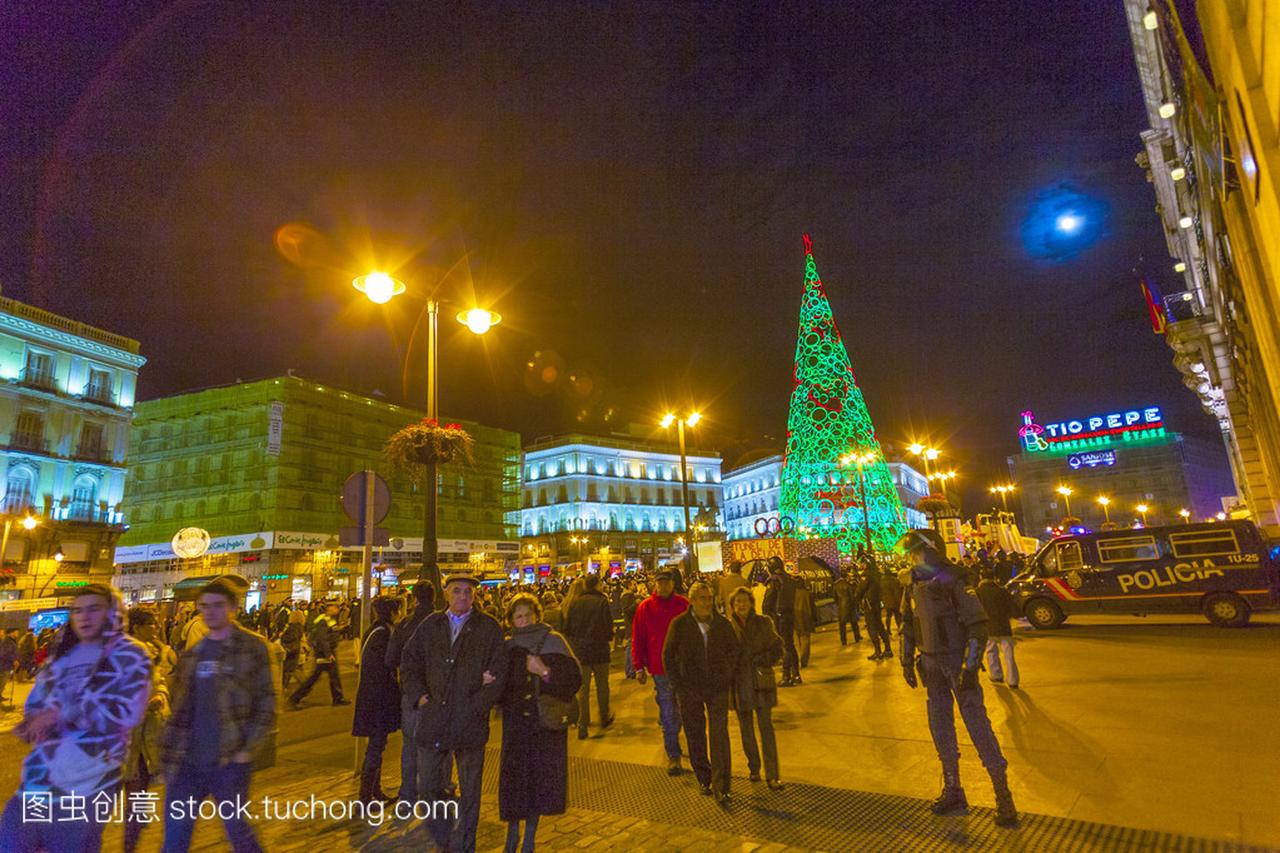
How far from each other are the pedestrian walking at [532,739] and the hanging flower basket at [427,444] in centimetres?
532

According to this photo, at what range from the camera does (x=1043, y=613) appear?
1466 cm

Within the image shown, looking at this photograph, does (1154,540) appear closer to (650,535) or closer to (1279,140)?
(1279,140)

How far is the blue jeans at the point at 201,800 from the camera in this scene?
128 inches

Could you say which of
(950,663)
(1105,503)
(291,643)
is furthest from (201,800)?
(1105,503)

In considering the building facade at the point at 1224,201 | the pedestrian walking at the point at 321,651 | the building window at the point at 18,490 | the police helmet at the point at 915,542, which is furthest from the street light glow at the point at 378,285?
the building window at the point at 18,490

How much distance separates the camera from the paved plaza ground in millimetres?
4066

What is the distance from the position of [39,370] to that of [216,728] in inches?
1420

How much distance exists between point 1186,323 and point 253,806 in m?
28.1

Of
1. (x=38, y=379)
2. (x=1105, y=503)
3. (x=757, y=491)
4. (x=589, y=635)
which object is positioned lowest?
(x=589, y=635)

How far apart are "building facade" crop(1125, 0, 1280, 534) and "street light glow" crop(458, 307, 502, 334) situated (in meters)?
8.44

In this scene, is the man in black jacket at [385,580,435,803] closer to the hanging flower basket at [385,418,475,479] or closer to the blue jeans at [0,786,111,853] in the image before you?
the blue jeans at [0,786,111,853]

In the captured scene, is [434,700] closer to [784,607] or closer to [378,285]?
[378,285]

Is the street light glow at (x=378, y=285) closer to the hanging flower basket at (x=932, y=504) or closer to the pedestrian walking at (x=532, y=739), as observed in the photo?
the pedestrian walking at (x=532, y=739)

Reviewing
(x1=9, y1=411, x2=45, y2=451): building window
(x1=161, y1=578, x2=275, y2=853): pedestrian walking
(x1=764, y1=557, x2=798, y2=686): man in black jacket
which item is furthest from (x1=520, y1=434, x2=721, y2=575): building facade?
(x1=161, y1=578, x2=275, y2=853): pedestrian walking
